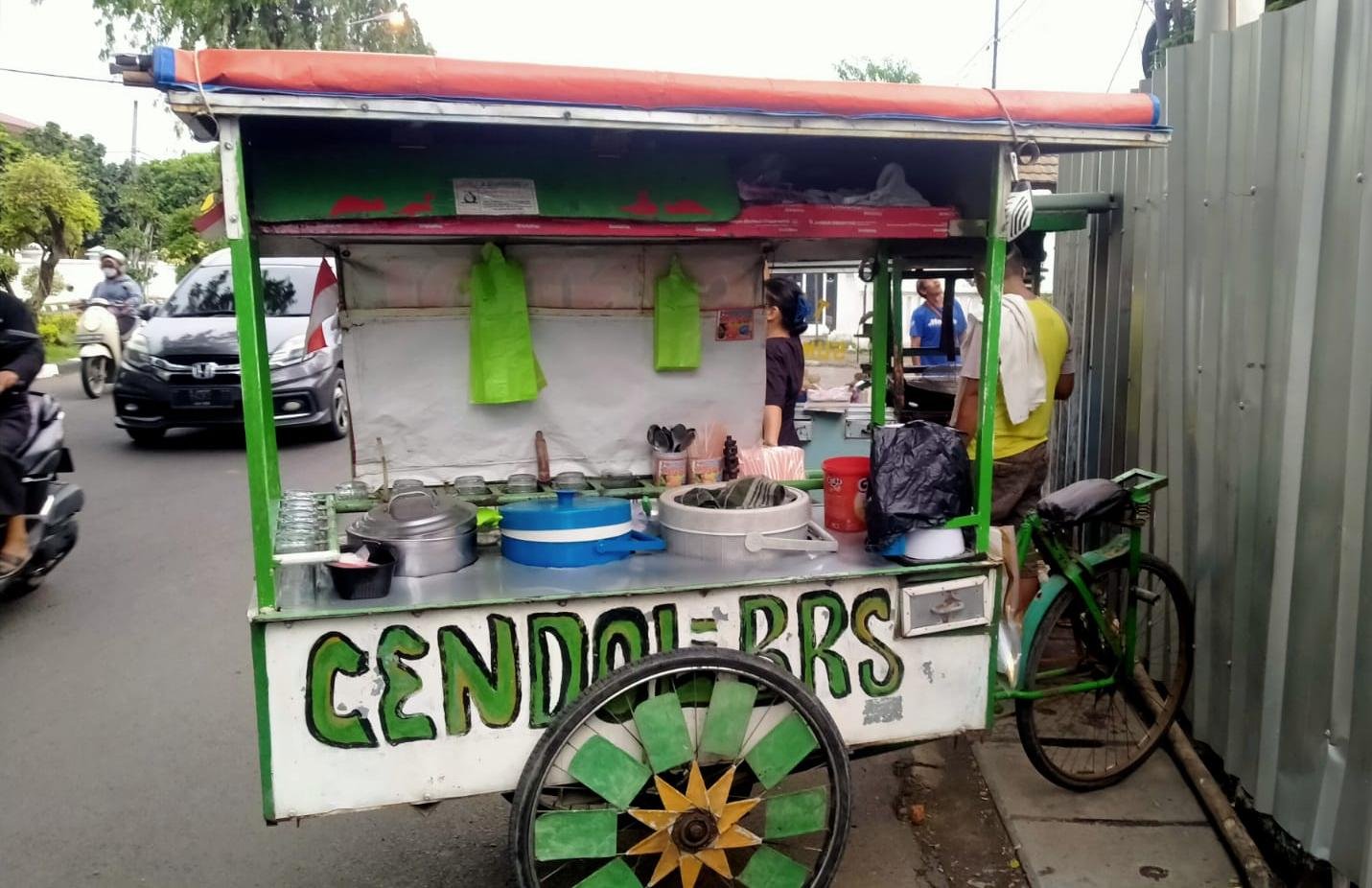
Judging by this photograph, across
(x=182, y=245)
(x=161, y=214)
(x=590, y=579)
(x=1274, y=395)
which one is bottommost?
(x=590, y=579)

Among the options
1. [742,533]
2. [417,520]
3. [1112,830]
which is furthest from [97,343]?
[1112,830]

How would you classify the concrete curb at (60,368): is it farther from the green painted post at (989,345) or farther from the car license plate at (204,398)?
the green painted post at (989,345)

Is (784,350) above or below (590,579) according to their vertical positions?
above

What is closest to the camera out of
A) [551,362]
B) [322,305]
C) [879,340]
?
[322,305]

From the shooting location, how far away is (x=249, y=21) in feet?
53.6

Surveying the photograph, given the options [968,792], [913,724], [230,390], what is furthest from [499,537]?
[230,390]

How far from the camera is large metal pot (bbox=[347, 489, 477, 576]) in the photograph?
274cm

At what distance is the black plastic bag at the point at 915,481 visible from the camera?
2803mm

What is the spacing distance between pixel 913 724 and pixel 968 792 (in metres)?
0.93

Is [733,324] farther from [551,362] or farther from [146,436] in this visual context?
[146,436]

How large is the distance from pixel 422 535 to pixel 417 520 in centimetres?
8

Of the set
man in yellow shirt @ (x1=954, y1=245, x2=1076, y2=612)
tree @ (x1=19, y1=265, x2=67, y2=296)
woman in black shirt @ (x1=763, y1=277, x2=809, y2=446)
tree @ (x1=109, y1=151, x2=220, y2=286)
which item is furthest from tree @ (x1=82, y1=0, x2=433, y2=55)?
man in yellow shirt @ (x1=954, y1=245, x2=1076, y2=612)

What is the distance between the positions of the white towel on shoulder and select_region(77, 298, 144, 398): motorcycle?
11375mm

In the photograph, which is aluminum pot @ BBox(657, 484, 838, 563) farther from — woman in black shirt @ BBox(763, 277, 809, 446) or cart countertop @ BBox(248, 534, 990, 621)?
woman in black shirt @ BBox(763, 277, 809, 446)
